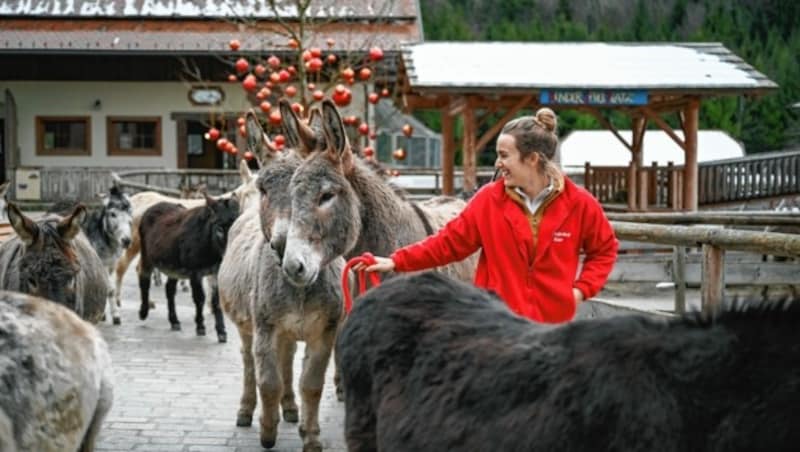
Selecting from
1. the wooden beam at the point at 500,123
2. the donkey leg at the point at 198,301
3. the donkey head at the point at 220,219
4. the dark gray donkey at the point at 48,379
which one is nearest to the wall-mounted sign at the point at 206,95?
the wooden beam at the point at 500,123

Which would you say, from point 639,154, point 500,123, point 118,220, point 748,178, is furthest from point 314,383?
point 748,178

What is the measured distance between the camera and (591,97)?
17484 mm

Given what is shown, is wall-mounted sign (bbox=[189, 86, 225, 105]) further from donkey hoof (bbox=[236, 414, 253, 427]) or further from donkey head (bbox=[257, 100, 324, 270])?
donkey head (bbox=[257, 100, 324, 270])

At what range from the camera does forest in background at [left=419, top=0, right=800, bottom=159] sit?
161 ft

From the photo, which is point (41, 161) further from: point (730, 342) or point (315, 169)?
point (730, 342)

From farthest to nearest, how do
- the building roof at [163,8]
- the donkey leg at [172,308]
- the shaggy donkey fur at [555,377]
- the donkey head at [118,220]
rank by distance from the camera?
the building roof at [163,8], the donkey head at [118,220], the donkey leg at [172,308], the shaggy donkey fur at [555,377]

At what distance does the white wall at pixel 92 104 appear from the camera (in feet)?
101

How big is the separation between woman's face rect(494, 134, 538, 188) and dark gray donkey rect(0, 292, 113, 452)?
6.13ft

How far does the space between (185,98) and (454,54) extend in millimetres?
13031

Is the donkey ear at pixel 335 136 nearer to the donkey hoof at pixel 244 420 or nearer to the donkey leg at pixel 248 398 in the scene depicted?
the donkey leg at pixel 248 398

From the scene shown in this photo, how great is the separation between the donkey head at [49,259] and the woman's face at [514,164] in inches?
124

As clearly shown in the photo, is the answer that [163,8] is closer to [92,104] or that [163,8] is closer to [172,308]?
[92,104]

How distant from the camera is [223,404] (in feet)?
26.3

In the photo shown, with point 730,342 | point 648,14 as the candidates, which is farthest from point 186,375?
point 648,14
